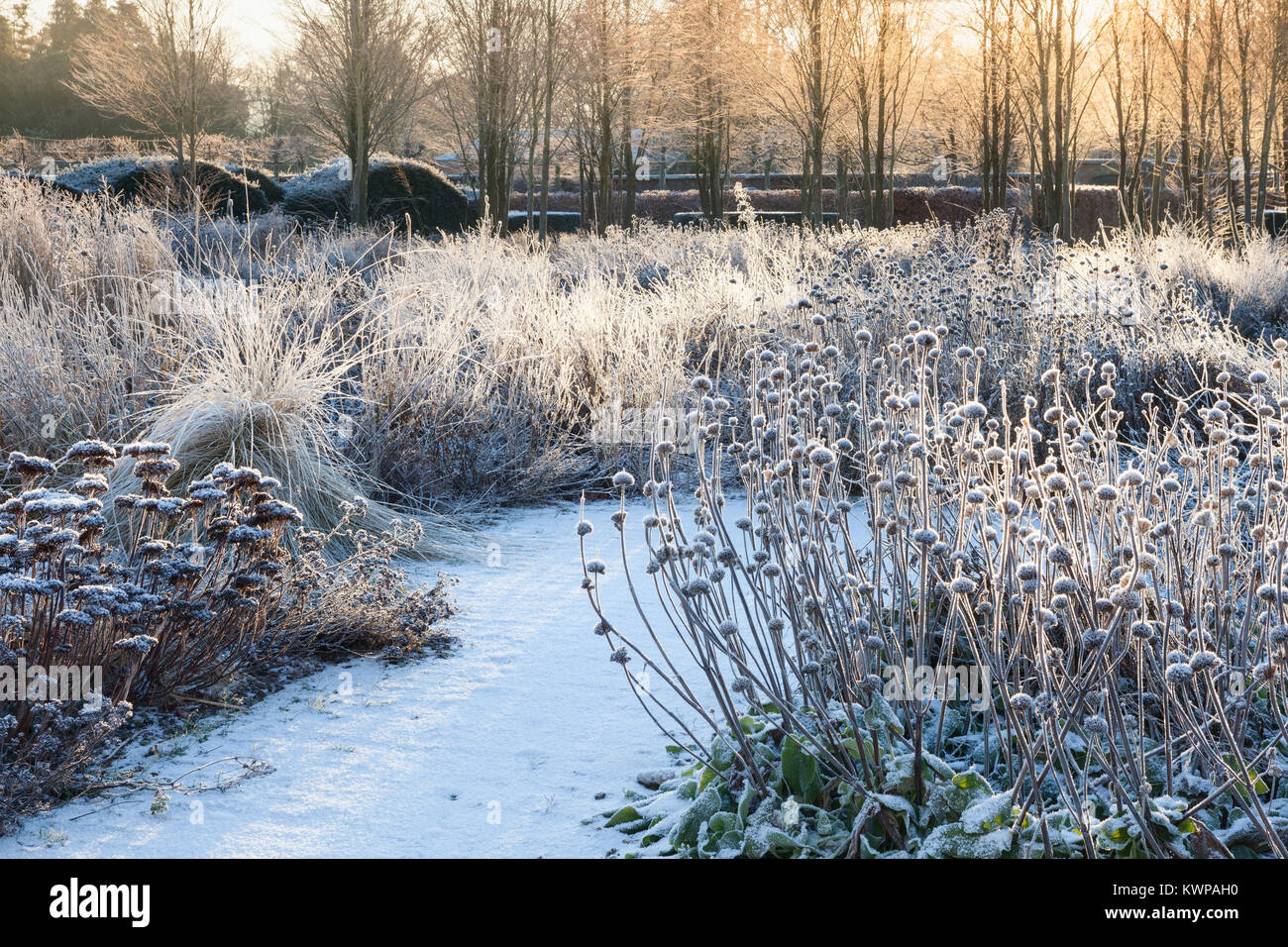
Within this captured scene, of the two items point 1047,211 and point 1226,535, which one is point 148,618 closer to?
point 1226,535

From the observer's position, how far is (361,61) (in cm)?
1477

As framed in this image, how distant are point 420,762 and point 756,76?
17.3 metres

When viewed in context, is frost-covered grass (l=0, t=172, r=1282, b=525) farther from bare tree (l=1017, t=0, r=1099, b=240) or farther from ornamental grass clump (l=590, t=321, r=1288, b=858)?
bare tree (l=1017, t=0, r=1099, b=240)

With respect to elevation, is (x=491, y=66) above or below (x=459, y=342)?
above

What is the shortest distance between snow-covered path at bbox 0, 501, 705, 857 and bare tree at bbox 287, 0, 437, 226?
13.3m

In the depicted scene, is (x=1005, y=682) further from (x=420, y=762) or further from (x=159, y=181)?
(x=159, y=181)

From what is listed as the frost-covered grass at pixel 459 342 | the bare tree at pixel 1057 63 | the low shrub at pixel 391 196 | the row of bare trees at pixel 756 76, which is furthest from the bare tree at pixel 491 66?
the frost-covered grass at pixel 459 342

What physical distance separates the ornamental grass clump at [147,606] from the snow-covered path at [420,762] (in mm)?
142

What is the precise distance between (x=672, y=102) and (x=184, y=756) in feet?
63.7

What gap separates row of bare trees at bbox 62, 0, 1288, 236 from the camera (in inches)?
546

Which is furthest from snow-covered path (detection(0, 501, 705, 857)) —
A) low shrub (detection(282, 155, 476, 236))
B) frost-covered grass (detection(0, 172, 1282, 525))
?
low shrub (detection(282, 155, 476, 236))

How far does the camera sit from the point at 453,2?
1580 centimetres

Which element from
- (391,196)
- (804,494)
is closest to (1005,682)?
(804,494)
